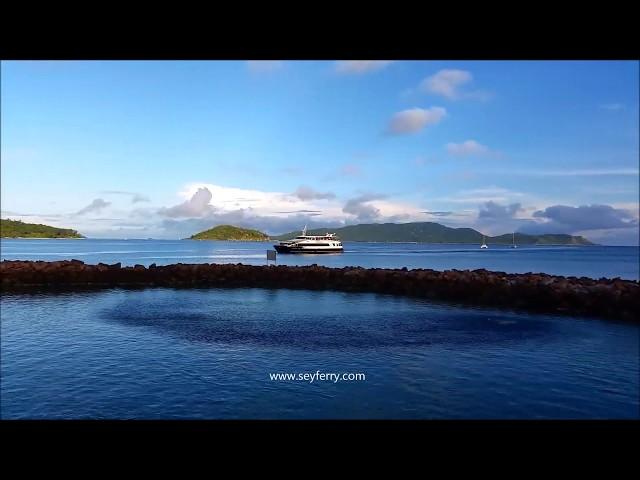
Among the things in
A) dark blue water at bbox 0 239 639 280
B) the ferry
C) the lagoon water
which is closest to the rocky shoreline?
the lagoon water

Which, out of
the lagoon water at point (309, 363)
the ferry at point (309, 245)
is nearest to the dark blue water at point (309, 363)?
the lagoon water at point (309, 363)

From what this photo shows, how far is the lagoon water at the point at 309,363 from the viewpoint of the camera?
6.93 meters

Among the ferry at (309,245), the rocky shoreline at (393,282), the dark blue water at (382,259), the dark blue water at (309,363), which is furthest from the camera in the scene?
the ferry at (309,245)

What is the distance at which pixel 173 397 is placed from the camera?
7.10 m

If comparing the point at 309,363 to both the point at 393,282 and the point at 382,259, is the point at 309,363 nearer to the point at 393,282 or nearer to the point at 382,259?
the point at 393,282

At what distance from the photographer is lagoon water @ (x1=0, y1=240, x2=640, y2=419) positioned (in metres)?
6.93

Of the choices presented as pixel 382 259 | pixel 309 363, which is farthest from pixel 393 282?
pixel 382 259

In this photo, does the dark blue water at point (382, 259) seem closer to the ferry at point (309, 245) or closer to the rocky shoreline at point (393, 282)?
the ferry at point (309, 245)

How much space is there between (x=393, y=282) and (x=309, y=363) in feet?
54.5

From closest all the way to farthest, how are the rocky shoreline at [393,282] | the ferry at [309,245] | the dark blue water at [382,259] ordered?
1. the rocky shoreline at [393,282]
2. the dark blue water at [382,259]
3. the ferry at [309,245]

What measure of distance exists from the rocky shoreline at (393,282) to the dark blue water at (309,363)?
2875 mm

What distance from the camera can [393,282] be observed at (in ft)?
83.3

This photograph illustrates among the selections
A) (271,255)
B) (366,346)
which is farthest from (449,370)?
(271,255)
